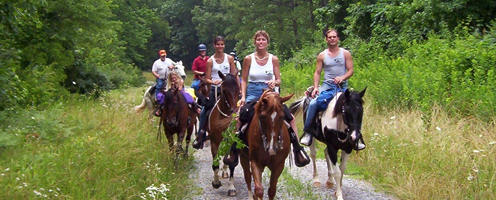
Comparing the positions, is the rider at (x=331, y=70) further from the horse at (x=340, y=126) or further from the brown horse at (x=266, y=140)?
the brown horse at (x=266, y=140)

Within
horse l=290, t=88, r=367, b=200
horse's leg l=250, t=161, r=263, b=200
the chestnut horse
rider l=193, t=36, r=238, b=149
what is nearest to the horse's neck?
horse l=290, t=88, r=367, b=200

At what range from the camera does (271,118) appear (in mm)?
6145

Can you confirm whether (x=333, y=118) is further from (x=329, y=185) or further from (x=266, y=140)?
(x=266, y=140)

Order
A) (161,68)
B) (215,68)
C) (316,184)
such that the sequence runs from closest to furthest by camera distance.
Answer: (316,184) < (215,68) < (161,68)

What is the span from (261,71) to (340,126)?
1.51m

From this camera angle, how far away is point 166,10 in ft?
257

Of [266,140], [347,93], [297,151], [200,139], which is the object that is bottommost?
[200,139]

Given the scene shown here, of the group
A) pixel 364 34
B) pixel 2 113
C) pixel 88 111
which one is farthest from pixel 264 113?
pixel 364 34

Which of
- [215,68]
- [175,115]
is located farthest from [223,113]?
[175,115]

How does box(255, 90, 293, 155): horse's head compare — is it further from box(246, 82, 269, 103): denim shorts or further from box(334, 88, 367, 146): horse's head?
box(334, 88, 367, 146): horse's head

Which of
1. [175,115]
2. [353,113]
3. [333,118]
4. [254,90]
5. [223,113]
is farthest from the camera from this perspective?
[175,115]

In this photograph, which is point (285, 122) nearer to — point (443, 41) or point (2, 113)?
point (2, 113)

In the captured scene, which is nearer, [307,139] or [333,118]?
[333,118]

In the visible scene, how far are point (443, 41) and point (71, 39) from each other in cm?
1004
